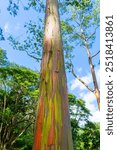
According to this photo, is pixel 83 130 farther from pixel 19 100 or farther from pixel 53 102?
pixel 53 102

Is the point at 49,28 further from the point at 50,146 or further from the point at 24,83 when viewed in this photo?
the point at 24,83

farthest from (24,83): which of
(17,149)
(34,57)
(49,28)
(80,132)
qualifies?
(49,28)

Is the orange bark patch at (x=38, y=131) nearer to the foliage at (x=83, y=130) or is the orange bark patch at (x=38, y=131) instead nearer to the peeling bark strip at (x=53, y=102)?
the peeling bark strip at (x=53, y=102)

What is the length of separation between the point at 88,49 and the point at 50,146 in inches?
644

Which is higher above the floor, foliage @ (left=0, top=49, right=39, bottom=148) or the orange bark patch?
foliage @ (left=0, top=49, right=39, bottom=148)

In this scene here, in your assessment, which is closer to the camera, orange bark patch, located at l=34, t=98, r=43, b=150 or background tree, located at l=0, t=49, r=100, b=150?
orange bark patch, located at l=34, t=98, r=43, b=150

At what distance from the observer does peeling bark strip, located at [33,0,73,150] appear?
11.7ft

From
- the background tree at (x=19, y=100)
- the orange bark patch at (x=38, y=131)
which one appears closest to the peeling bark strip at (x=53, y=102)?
the orange bark patch at (x=38, y=131)

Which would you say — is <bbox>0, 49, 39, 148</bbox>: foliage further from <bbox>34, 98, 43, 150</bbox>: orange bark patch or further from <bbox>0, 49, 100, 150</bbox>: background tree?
<bbox>34, 98, 43, 150</bbox>: orange bark patch

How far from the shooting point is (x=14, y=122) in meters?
18.2

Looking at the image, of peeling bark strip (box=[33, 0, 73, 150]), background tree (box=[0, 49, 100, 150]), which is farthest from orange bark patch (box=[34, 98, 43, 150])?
background tree (box=[0, 49, 100, 150])

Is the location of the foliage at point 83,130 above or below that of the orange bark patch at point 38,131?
above

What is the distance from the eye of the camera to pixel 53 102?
3898 mm

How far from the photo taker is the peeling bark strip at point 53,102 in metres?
3.57
